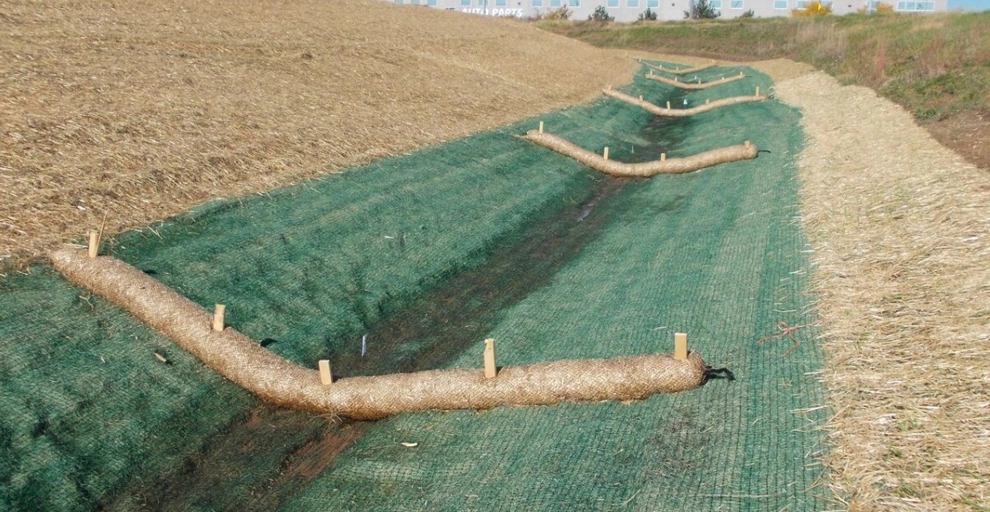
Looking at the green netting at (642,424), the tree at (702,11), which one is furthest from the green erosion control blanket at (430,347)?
the tree at (702,11)

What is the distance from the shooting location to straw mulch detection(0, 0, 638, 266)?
12828mm

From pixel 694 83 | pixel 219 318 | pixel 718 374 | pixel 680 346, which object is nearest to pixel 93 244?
pixel 219 318

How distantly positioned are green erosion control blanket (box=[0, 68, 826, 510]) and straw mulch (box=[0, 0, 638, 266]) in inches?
44.6

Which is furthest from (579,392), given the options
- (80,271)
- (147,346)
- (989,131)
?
(989,131)

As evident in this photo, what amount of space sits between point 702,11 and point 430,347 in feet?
276

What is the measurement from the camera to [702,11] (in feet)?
285

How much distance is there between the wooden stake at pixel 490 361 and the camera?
8672 mm

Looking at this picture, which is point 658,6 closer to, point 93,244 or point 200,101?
point 200,101

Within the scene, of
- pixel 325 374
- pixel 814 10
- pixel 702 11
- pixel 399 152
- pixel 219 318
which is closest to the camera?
pixel 325 374

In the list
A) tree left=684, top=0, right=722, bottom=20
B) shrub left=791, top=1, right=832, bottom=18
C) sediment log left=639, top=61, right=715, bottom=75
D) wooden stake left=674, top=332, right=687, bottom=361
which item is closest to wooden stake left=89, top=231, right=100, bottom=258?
wooden stake left=674, top=332, right=687, bottom=361

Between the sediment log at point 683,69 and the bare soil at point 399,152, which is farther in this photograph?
the sediment log at point 683,69

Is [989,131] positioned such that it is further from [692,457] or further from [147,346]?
[147,346]

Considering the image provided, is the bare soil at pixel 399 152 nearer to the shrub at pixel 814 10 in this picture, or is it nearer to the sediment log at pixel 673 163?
the sediment log at pixel 673 163

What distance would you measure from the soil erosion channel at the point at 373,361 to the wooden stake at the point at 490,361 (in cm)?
162
